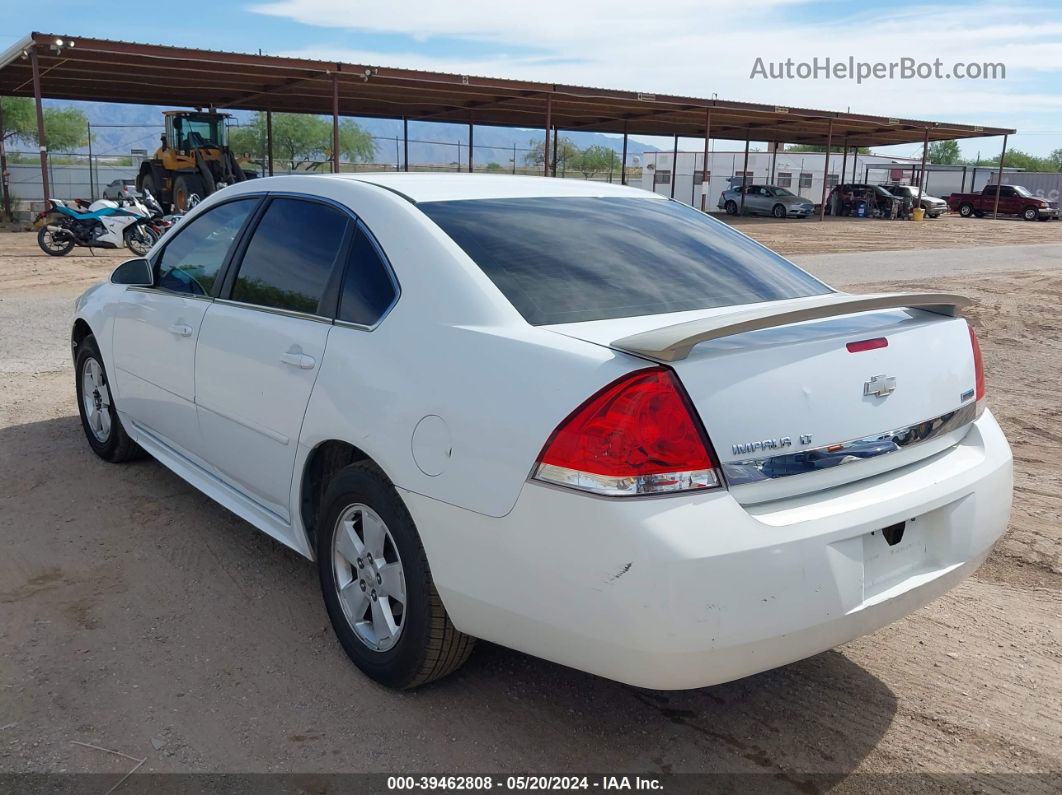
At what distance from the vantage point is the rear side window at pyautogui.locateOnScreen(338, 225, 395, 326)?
3.08m

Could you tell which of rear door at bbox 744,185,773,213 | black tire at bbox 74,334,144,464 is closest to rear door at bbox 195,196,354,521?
black tire at bbox 74,334,144,464

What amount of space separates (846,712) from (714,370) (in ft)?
4.44

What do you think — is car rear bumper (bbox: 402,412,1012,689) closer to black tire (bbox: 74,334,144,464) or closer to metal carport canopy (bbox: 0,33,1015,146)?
black tire (bbox: 74,334,144,464)

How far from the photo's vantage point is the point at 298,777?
263cm

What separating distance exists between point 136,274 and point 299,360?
1.87 metres

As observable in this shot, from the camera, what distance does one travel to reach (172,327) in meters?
4.24

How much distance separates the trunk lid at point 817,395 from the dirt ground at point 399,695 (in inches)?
34.9

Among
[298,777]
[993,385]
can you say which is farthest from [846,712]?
[993,385]

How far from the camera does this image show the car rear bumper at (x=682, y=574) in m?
2.27

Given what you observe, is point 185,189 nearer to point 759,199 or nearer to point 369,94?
point 369,94

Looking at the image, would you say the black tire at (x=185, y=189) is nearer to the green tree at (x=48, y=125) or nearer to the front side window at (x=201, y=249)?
the front side window at (x=201, y=249)

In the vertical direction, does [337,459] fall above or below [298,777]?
above

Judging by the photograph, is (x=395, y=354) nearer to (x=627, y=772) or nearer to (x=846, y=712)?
(x=627, y=772)

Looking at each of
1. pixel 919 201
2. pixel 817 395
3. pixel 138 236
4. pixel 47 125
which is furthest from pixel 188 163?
pixel 47 125
